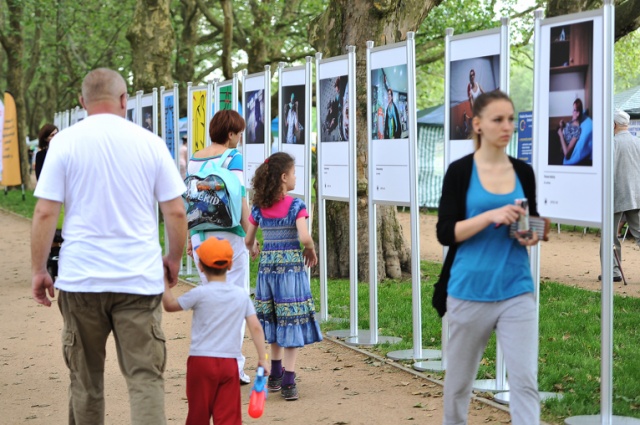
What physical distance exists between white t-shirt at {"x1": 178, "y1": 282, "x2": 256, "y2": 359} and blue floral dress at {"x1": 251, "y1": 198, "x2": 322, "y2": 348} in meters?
1.91

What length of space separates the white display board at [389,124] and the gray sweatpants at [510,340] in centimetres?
363

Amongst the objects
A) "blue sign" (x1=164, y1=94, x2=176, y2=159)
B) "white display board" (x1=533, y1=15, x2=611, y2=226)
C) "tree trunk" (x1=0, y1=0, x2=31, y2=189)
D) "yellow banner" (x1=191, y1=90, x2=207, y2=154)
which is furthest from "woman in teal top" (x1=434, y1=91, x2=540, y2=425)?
"tree trunk" (x1=0, y1=0, x2=31, y2=189)

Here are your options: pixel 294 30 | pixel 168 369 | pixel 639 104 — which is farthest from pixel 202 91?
pixel 294 30

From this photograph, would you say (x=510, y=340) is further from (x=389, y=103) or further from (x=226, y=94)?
(x=226, y=94)

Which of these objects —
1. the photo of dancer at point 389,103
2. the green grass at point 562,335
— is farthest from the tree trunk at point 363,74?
the photo of dancer at point 389,103

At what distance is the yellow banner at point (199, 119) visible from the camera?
43.1 feet

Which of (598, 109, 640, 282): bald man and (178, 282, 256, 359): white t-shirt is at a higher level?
(598, 109, 640, 282): bald man

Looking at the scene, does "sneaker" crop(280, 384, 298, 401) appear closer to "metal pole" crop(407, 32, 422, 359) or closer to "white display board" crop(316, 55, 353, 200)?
"metal pole" crop(407, 32, 422, 359)

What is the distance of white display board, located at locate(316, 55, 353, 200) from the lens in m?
9.70

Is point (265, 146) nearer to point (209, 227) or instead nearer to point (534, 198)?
point (209, 227)

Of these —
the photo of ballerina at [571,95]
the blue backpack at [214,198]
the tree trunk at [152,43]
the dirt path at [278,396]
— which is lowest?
the dirt path at [278,396]

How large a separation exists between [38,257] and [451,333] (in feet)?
6.30

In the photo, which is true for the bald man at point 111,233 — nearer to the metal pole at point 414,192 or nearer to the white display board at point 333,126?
the metal pole at point 414,192

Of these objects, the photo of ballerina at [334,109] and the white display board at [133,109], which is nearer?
the photo of ballerina at [334,109]
